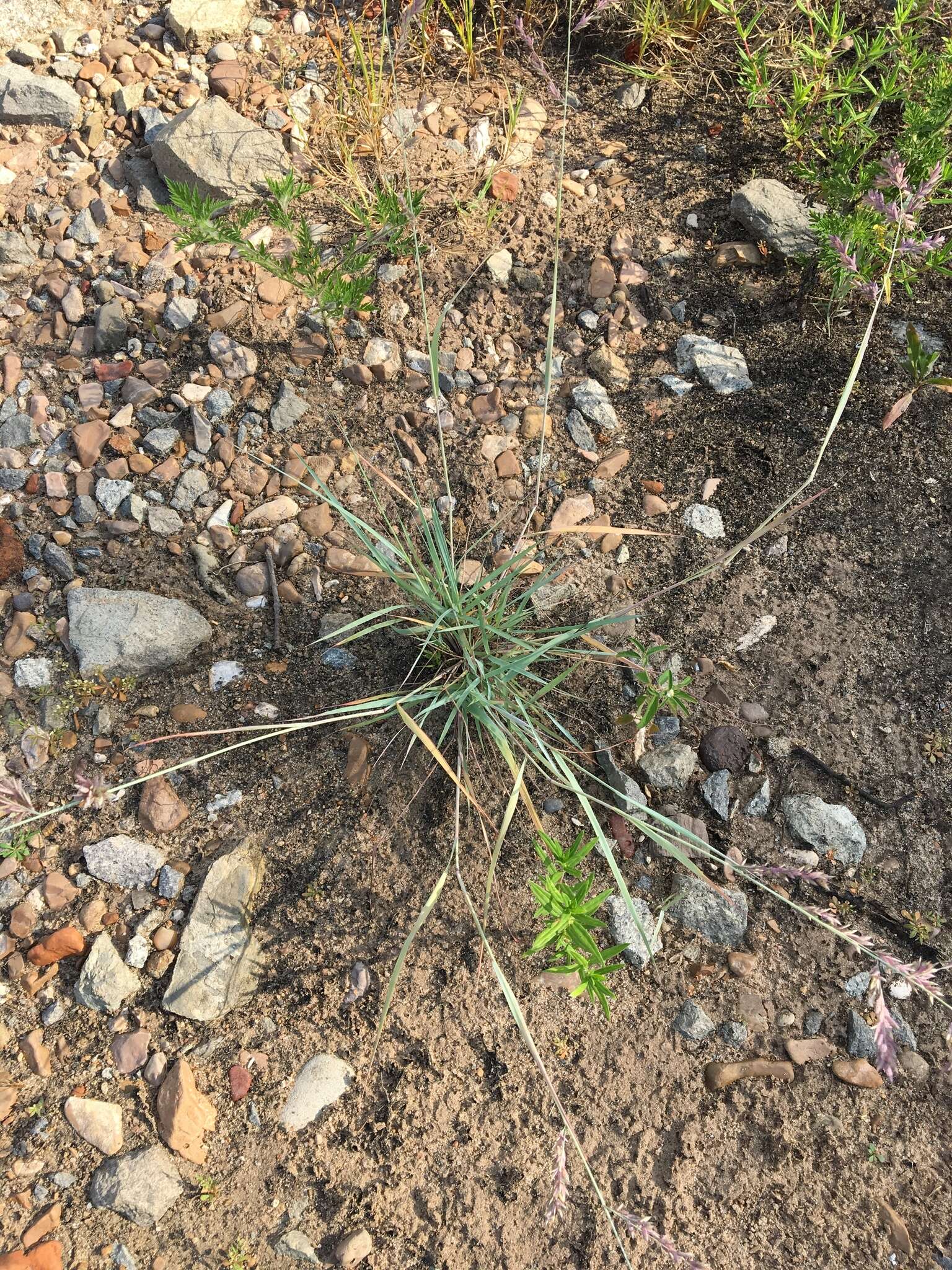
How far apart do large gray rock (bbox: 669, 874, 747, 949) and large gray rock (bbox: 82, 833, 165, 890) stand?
3.49ft

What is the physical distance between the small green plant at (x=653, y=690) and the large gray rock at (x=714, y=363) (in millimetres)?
781

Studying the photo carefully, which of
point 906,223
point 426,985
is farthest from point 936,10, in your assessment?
point 426,985

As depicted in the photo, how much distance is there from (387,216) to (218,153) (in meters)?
0.55

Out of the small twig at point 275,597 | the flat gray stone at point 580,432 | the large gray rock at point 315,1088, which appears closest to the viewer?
the large gray rock at point 315,1088

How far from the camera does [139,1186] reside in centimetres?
154

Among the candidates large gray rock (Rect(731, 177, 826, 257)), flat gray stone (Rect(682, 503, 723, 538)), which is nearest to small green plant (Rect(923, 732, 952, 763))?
flat gray stone (Rect(682, 503, 723, 538))

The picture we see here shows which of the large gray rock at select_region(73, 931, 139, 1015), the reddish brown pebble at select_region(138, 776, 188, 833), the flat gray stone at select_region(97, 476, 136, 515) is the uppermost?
the flat gray stone at select_region(97, 476, 136, 515)

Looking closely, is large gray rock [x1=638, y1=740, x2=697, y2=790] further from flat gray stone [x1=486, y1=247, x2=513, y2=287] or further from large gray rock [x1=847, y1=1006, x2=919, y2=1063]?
flat gray stone [x1=486, y1=247, x2=513, y2=287]

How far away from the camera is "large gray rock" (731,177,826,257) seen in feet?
7.88

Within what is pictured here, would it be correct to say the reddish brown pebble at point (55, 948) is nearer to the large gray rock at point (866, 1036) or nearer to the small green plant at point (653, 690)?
the small green plant at point (653, 690)

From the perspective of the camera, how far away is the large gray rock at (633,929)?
1754 millimetres

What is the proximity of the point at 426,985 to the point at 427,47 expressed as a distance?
2683 millimetres

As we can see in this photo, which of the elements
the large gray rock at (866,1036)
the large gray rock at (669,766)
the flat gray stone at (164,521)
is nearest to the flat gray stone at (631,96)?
the flat gray stone at (164,521)

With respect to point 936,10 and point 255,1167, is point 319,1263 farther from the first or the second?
point 936,10
